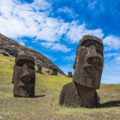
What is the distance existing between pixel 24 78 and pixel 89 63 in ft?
20.0

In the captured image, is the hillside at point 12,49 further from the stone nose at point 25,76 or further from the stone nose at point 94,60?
the stone nose at point 94,60

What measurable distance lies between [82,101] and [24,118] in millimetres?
3393

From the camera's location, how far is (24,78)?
11.4 meters

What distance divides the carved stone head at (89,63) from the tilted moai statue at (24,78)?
211 inches

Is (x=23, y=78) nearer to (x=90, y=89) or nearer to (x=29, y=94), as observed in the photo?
(x=29, y=94)

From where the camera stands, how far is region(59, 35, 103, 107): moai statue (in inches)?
270

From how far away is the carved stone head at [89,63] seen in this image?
6.85 meters

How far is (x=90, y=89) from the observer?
7.32 meters

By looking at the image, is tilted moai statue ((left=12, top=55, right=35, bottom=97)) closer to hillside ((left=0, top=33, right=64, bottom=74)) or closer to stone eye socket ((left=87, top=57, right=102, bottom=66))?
stone eye socket ((left=87, top=57, right=102, bottom=66))

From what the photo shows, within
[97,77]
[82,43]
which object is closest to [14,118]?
[97,77]

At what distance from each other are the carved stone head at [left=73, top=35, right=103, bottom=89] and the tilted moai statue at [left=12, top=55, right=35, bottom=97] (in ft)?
17.6

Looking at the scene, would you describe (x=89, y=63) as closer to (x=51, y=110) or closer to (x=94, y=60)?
(x=94, y=60)

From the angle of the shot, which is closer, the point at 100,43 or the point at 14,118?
the point at 14,118

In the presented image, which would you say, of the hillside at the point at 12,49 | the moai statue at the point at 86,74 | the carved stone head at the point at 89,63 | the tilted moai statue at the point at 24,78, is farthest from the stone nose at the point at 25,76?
the hillside at the point at 12,49
